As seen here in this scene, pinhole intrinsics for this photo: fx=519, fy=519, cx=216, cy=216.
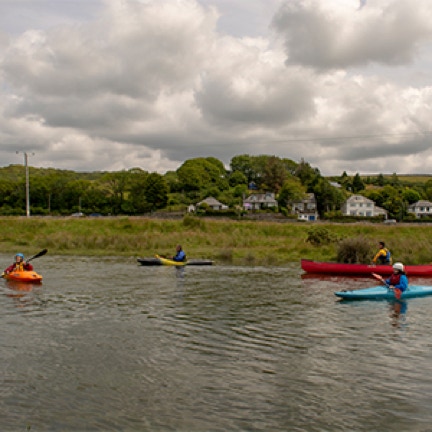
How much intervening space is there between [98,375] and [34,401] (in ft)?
5.39

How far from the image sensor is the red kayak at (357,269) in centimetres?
2662

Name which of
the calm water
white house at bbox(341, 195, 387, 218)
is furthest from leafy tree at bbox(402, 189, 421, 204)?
the calm water

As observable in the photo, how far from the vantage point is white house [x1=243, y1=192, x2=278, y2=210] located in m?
129

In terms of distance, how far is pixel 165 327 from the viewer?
585 inches

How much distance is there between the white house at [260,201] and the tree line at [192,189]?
1.86 metres

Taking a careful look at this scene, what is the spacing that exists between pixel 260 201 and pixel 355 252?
9855 centimetres

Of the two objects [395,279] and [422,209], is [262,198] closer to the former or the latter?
[422,209]

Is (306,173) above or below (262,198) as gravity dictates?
above

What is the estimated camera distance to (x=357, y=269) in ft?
87.8

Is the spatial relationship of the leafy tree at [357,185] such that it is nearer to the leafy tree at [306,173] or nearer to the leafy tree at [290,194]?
the leafy tree at [306,173]

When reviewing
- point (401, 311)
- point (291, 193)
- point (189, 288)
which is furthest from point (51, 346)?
point (291, 193)

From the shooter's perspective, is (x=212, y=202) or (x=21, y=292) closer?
(x=21, y=292)

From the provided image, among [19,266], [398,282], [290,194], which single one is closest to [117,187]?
[290,194]

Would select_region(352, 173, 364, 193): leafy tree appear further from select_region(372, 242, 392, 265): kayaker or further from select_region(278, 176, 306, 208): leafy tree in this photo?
select_region(372, 242, 392, 265): kayaker
